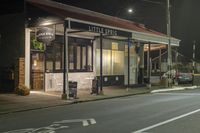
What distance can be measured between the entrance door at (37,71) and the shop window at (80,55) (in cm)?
279

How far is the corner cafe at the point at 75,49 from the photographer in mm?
23297

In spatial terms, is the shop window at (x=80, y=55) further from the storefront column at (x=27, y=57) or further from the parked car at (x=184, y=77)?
the parked car at (x=184, y=77)

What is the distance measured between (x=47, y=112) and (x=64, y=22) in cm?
642

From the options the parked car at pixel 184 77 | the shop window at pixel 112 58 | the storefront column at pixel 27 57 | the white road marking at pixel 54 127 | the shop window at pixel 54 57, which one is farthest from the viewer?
the parked car at pixel 184 77

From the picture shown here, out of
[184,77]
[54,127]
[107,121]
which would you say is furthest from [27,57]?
[184,77]

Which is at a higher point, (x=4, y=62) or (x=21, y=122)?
(x=4, y=62)

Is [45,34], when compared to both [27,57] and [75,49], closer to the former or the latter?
[27,57]

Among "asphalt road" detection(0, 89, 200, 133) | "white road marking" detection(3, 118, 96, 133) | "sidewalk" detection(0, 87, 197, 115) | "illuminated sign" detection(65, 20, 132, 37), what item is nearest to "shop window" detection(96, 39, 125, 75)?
"illuminated sign" detection(65, 20, 132, 37)

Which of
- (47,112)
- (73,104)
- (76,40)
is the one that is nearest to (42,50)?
(76,40)

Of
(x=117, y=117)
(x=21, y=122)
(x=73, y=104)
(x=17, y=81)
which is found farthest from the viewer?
(x=17, y=81)

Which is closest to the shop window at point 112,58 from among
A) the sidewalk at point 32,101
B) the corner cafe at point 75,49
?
the corner cafe at point 75,49

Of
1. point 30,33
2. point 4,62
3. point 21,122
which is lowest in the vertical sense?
point 21,122

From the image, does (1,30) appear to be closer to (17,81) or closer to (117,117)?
(17,81)

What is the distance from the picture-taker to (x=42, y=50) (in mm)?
26375
